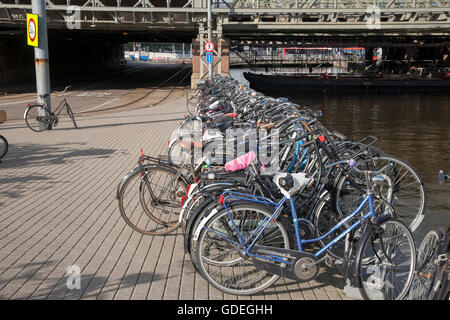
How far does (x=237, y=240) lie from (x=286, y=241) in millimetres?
399

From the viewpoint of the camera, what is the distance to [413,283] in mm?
3615

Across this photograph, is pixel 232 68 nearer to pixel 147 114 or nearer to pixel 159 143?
pixel 147 114

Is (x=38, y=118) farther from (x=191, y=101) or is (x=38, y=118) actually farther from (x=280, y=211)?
(x=280, y=211)

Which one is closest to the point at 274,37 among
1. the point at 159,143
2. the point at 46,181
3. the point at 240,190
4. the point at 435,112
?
the point at 435,112

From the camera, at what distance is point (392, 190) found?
4941 mm

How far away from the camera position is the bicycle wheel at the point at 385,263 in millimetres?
3412

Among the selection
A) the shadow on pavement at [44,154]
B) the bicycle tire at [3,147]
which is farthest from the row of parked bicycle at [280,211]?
the bicycle tire at [3,147]

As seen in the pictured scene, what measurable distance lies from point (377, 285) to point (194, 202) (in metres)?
1.73

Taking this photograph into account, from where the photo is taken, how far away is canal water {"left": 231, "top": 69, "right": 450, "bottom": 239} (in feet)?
26.4

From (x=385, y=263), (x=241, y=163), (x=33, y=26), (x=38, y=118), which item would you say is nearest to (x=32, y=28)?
(x=33, y=26)

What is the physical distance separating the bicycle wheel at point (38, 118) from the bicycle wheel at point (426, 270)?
10624mm

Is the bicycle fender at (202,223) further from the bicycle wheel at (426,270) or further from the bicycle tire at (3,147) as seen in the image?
the bicycle tire at (3,147)

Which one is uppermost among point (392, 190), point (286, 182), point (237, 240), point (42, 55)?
point (42, 55)

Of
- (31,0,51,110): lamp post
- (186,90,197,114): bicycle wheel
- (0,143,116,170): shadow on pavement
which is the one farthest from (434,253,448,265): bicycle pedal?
(186,90,197,114): bicycle wheel
